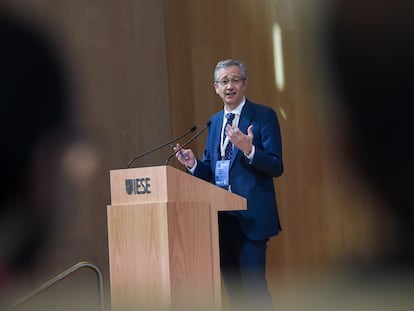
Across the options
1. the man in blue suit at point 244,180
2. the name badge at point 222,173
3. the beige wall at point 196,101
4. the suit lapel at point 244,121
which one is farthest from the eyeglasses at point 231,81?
the beige wall at point 196,101

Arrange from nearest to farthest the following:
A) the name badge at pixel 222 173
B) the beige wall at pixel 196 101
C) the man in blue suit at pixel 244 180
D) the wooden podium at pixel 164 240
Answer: the wooden podium at pixel 164 240 → the man in blue suit at pixel 244 180 → the name badge at pixel 222 173 → the beige wall at pixel 196 101

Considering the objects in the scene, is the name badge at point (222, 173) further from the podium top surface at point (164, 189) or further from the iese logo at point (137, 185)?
the iese logo at point (137, 185)

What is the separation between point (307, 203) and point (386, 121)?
0.82 meters

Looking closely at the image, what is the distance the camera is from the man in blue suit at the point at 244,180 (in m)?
3.40

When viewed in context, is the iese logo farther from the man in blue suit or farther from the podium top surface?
the man in blue suit

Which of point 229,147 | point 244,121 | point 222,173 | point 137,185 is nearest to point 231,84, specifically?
point 244,121

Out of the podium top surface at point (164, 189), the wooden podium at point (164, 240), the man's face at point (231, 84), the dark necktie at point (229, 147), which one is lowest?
the wooden podium at point (164, 240)

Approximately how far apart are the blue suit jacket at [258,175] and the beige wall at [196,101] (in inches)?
61.7

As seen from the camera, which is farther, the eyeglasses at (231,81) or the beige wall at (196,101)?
the beige wall at (196,101)

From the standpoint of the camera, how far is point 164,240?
294 centimetres

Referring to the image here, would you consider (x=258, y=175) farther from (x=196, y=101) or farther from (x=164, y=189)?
(x=196, y=101)

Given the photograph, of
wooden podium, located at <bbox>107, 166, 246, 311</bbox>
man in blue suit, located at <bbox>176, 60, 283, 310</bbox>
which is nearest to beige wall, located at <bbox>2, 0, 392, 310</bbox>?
man in blue suit, located at <bbox>176, 60, 283, 310</bbox>

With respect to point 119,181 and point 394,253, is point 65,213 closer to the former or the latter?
point 119,181

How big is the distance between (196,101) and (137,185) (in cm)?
263
